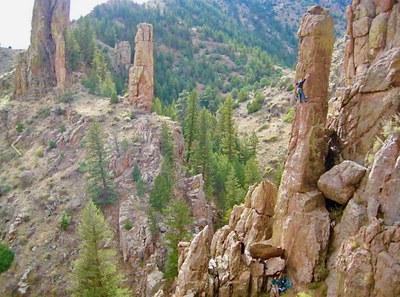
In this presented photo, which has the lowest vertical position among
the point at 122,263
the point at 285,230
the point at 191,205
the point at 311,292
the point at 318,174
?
the point at 122,263

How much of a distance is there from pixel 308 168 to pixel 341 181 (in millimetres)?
2249

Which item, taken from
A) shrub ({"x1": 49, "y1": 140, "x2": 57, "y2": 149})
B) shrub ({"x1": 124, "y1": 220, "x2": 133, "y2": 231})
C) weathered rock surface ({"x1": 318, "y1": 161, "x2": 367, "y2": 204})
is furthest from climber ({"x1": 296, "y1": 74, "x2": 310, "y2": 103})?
shrub ({"x1": 49, "y1": 140, "x2": 57, "y2": 149})

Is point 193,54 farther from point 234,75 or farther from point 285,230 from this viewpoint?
point 285,230

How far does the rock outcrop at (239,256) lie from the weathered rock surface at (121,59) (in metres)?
93.9

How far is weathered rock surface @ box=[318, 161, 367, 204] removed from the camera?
19.3 m

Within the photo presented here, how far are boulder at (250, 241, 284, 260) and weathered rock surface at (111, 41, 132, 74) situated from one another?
9820 cm

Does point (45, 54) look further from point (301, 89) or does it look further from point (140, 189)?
point (301, 89)

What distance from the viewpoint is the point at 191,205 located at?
48.1 metres

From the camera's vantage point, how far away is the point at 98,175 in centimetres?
4938

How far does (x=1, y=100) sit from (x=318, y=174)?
7420 centimetres

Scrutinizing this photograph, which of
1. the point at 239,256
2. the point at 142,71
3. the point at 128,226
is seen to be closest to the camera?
the point at 239,256

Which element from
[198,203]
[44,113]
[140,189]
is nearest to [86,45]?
[44,113]

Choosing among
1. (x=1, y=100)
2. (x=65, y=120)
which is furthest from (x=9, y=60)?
(x=65, y=120)

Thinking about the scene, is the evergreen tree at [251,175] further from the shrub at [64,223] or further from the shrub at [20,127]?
the shrub at [20,127]
